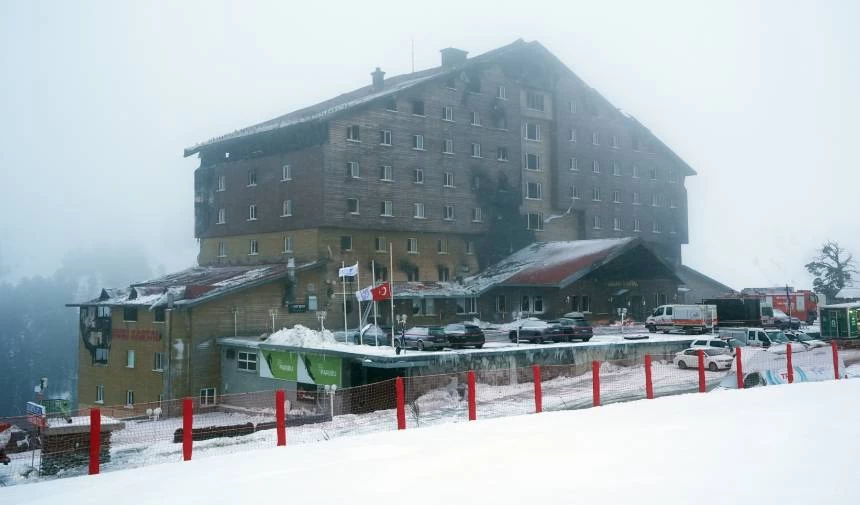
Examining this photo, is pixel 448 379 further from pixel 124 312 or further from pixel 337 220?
pixel 124 312

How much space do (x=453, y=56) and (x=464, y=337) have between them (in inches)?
1338

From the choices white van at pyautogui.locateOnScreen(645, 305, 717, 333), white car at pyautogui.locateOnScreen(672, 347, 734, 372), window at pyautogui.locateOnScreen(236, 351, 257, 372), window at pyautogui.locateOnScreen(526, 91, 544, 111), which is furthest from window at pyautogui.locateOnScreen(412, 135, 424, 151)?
white car at pyautogui.locateOnScreen(672, 347, 734, 372)

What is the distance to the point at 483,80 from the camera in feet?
200

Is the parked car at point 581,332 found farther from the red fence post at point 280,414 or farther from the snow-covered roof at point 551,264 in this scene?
the red fence post at point 280,414

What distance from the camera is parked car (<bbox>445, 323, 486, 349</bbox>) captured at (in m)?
36.1

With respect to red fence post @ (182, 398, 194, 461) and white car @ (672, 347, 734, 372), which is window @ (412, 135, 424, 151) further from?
red fence post @ (182, 398, 194, 461)

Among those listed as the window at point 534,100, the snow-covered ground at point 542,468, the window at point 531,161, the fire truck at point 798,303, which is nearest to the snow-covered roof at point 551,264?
the window at point 531,161

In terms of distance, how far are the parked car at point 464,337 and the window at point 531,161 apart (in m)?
31.1

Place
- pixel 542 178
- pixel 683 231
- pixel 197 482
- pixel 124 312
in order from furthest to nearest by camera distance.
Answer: pixel 683 231
pixel 542 178
pixel 124 312
pixel 197 482

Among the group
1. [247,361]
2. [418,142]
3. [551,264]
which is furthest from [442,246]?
[247,361]

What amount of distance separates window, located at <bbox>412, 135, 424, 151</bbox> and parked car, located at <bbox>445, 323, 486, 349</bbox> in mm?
23133

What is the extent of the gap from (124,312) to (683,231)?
174ft

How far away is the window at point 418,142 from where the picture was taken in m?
56.8

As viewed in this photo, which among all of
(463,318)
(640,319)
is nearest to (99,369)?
(463,318)
